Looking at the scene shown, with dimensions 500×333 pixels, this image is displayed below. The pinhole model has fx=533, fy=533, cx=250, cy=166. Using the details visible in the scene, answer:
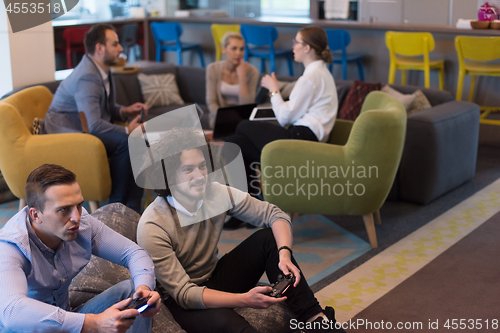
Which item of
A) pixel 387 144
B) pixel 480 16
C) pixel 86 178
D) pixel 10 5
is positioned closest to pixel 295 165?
pixel 387 144

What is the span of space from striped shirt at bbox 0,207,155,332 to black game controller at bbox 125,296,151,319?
0.07m

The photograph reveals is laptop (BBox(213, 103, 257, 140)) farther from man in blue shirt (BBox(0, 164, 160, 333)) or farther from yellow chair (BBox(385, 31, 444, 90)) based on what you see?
yellow chair (BBox(385, 31, 444, 90))

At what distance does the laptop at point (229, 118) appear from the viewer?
3282 millimetres

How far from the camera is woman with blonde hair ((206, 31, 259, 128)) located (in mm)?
4016

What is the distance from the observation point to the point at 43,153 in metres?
2.96

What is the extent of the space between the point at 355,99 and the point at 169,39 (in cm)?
351

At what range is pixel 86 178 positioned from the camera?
3.02 m

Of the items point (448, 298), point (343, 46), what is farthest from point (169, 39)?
point (448, 298)

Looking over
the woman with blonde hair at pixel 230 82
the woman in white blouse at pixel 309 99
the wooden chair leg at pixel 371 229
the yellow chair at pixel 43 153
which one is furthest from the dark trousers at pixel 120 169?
the wooden chair leg at pixel 371 229

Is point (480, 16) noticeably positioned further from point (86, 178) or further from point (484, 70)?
point (86, 178)

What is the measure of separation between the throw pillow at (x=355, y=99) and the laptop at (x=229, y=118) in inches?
33.5

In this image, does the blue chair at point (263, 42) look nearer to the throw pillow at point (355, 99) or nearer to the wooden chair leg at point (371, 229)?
the throw pillow at point (355, 99)

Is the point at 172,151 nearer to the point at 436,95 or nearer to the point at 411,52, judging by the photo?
the point at 436,95

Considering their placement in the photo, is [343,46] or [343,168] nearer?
[343,168]
